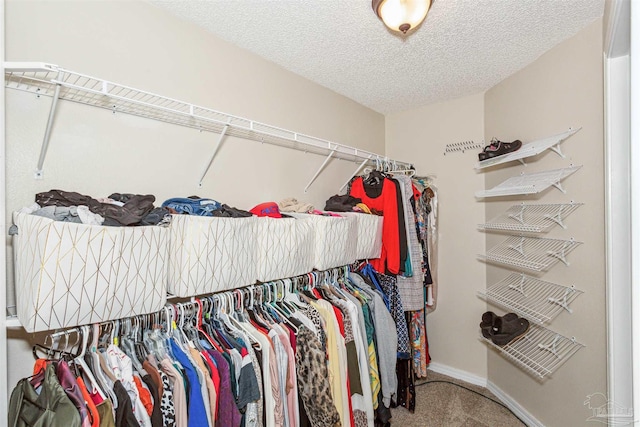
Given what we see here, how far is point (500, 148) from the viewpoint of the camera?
2188mm

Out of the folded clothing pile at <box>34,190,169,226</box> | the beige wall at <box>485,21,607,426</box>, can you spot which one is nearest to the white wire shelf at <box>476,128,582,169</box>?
the beige wall at <box>485,21,607,426</box>

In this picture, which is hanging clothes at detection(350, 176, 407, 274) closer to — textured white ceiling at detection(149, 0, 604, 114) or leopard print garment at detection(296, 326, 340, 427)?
textured white ceiling at detection(149, 0, 604, 114)

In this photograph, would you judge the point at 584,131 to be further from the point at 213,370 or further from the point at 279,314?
the point at 213,370

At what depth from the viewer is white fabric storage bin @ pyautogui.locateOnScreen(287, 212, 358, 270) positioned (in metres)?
1.69

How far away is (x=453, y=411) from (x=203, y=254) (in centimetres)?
229

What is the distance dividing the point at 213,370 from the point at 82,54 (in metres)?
1.41

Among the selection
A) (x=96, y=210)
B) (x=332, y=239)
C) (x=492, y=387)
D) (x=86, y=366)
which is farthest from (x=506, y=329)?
(x=96, y=210)

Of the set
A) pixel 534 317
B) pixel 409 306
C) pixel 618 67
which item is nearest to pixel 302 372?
pixel 409 306

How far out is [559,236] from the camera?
6.15ft

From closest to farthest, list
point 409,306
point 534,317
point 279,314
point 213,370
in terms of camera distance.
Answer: point 213,370
point 279,314
point 534,317
point 409,306

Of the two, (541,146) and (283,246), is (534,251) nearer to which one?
(541,146)

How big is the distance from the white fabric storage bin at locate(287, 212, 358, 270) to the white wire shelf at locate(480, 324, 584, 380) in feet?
4.09

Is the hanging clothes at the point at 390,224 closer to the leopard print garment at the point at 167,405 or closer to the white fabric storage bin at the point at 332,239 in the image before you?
the white fabric storage bin at the point at 332,239

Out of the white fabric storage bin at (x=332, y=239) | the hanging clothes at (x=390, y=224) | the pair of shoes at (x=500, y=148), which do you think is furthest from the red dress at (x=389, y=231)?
the pair of shoes at (x=500, y=148)
